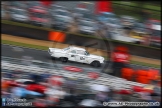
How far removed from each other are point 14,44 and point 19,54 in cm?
A: 62

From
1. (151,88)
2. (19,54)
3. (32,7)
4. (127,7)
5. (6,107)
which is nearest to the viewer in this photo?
(6,107)

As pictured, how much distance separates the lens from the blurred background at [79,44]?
823 cm

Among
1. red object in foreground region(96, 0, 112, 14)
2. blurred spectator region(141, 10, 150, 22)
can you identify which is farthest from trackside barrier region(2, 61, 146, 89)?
blurred spectator region(141, 10, 150, 22)

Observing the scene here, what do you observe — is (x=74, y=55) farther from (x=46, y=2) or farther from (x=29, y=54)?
A: (x=46, y=2)

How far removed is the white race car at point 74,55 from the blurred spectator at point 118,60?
0.57 metres

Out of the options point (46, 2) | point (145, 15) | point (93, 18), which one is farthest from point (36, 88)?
point (145, 15)

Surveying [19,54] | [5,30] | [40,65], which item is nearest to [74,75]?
[40,65]

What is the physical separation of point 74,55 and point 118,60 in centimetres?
145

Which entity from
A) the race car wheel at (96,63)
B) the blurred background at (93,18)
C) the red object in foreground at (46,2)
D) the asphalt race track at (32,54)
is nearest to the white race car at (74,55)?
the race car wheel at (96,63)

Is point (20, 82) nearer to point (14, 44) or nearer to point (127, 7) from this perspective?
point (14, 44)

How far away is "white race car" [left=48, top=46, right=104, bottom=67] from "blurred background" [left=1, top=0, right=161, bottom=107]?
0.19 metres

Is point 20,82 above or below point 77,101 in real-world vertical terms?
above

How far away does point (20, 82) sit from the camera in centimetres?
824

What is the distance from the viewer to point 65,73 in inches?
382
